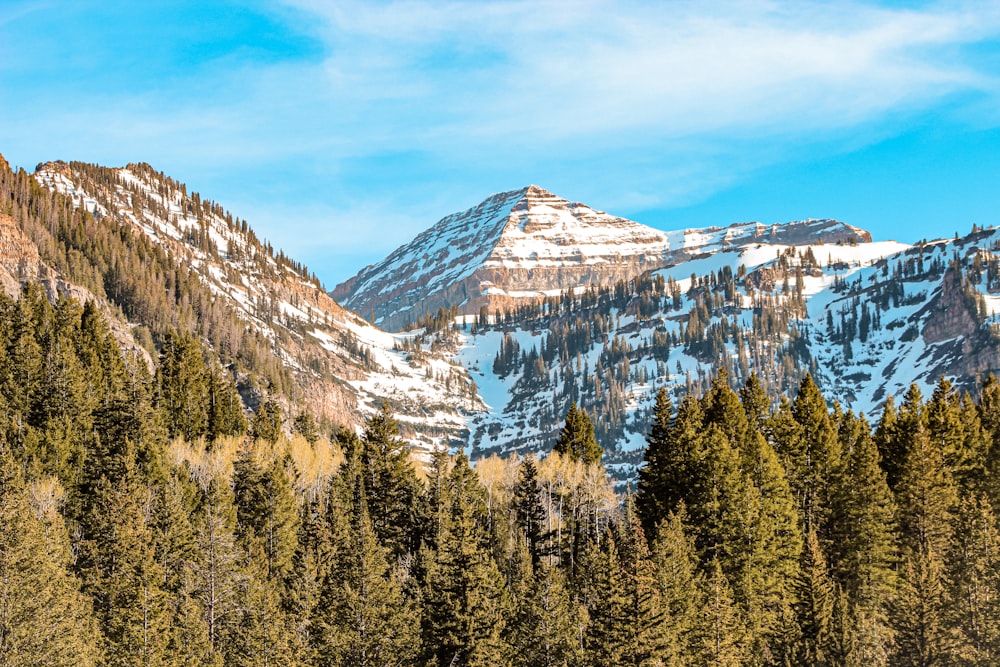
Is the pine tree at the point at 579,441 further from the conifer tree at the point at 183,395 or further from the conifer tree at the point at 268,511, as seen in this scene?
the conifer tree at the point at 183,395

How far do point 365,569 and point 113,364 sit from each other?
253 feet

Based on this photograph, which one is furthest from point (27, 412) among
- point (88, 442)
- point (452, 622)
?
point (452, 622)

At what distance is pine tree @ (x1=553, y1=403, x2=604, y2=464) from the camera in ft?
374

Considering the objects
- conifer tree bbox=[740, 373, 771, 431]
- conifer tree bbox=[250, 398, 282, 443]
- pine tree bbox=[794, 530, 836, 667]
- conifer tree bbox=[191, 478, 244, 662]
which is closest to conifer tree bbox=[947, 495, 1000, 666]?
pine tree bbox=[794, 530, 836, 667]

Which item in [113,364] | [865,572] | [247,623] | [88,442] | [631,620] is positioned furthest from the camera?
[113,364]

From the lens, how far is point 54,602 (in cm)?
7456

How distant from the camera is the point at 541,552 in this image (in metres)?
101

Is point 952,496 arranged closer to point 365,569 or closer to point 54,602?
point 365,569

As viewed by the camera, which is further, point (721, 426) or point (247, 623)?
point (721, 426)

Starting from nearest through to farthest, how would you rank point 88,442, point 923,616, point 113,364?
1. point 923,616
2. point 88,442
3. point 113,364

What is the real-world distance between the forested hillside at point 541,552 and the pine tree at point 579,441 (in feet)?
0.90

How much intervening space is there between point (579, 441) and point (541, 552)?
61.9 ft

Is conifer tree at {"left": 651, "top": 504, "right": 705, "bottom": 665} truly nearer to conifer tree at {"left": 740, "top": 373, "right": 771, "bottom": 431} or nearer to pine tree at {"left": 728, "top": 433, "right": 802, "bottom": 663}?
pine tree at {"left": 728, "top": 433, "right": 802, "bottom": 663}

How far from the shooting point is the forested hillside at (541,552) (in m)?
74.4
